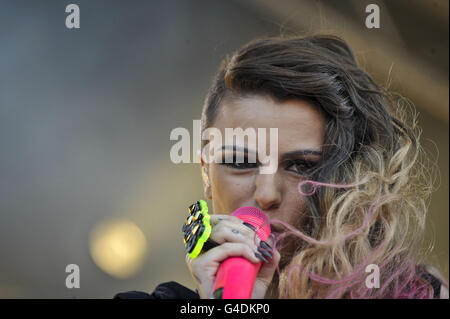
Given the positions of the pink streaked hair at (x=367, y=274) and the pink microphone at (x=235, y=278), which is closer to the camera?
the pink microphone at (x=235, y=278)

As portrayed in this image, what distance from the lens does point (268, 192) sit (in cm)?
98

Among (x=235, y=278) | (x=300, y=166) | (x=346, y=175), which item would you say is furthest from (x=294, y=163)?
(x=235, y=278)

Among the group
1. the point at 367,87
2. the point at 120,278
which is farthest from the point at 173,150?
the point at 367,87

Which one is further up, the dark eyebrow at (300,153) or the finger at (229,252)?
the dark eyebrow at (300,153)

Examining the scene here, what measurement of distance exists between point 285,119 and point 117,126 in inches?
41.4

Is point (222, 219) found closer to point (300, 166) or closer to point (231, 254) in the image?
point (231, 254)

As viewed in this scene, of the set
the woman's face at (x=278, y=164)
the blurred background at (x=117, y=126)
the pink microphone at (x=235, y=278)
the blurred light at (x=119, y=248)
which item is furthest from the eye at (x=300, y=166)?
the blurred light at (x=119, y=248)

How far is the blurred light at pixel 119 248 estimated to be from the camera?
1.89 metres

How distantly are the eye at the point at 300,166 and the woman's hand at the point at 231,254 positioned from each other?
0.21 metres

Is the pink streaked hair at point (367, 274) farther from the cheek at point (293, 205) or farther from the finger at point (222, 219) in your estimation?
the finger at point (222, 219)

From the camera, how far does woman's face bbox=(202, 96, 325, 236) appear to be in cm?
100

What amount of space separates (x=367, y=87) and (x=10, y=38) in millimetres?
1212

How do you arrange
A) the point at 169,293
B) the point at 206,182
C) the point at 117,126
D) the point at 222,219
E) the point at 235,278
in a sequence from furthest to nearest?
the point at 117,126
the point at 206,182
the point at 169,293
the point at 222,219
the point at 235,278

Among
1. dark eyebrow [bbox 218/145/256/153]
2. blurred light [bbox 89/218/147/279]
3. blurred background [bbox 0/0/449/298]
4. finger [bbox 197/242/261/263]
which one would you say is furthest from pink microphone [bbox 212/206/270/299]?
blurred light [bbox 89/218/147/279]
